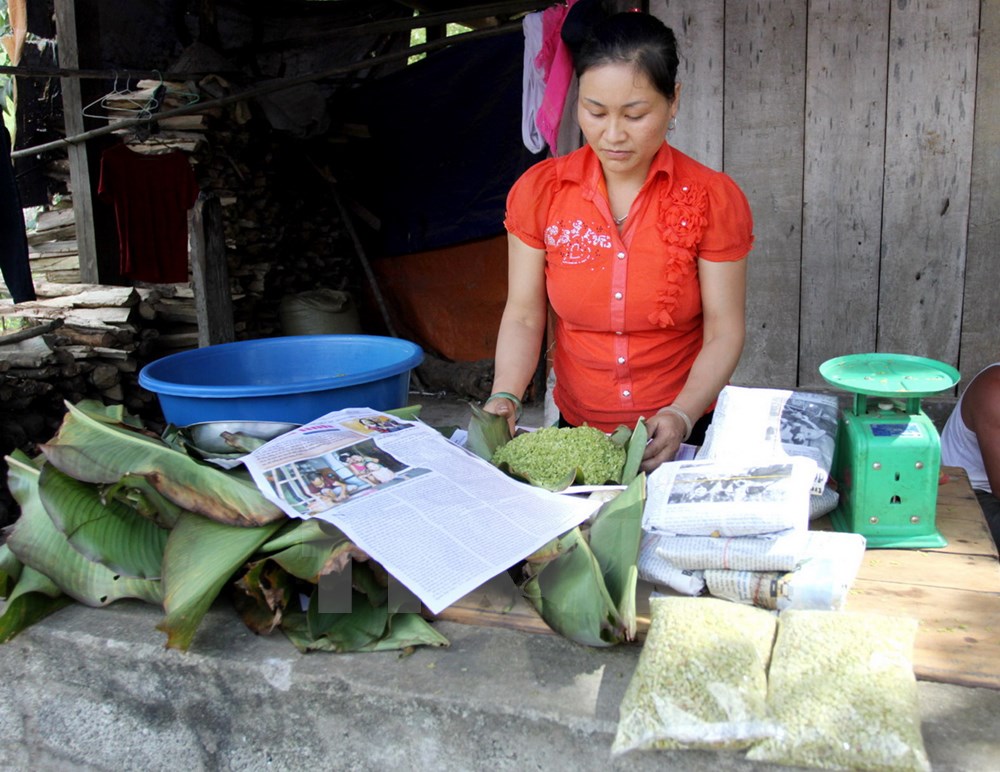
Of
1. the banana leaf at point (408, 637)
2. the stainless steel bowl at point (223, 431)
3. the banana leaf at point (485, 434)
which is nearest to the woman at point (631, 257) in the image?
the banana leaf at point (485, 434)

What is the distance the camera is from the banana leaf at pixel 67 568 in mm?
1460

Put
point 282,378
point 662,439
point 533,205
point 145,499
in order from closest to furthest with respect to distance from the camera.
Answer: point 145,499 → point 662,439 → point 533,205 → point 282,378

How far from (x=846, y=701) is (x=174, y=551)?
0.97m

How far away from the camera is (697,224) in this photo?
196 cm

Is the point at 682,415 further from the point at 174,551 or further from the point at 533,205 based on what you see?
the point at 174,551

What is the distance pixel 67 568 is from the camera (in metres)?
1.48

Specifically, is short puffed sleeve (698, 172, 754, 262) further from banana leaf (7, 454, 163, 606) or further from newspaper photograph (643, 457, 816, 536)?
banana leaf (7, 454, 163, 606)

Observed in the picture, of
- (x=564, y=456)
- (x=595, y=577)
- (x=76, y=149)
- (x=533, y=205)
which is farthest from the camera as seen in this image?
(x=76, y=149)

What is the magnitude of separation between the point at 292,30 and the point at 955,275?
427cm

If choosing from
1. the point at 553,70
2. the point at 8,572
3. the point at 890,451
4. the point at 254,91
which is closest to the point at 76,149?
the point at 254,91

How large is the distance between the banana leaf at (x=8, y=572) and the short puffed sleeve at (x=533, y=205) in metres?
1.25

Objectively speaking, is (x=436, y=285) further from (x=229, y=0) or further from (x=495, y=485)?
(x=495, y=485)

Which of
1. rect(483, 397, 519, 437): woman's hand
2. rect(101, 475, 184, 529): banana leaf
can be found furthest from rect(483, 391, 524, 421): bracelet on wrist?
rect(101, 475, 184, 529): banana leaf

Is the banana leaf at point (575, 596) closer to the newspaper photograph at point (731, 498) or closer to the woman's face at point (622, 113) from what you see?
the newspaper photograph at point (731, 498)
